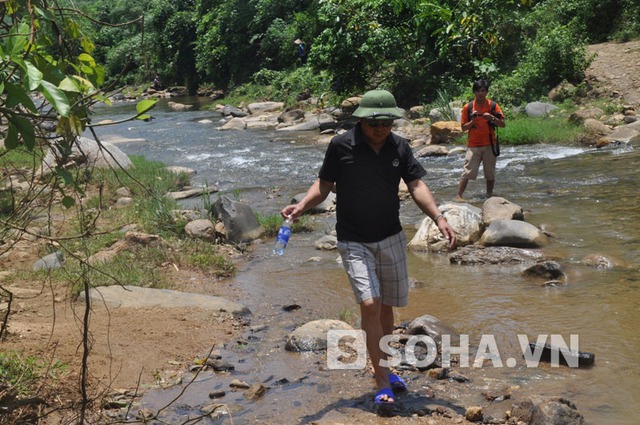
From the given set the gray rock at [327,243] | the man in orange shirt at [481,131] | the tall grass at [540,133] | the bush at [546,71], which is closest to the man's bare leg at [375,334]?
the gray rock at [327,243]

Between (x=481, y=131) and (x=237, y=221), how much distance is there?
10.7ft

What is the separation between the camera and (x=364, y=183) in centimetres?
439

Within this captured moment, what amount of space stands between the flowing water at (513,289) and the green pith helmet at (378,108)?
1677 millimetres

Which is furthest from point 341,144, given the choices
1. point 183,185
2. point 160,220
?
point 183,185

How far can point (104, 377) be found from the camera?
4.51 m

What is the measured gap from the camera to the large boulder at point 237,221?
29.1ft

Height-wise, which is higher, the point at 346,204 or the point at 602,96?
the point at 346,204

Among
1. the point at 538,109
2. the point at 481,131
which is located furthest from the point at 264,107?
the point at 481,131

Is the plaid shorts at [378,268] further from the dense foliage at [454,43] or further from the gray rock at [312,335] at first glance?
the dense foliage at [454,43]

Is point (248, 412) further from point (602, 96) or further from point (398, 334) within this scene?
point (602, 96)

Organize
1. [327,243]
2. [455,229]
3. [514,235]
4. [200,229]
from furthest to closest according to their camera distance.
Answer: [200,229]
[327,243]
[455,229]
[514,235]

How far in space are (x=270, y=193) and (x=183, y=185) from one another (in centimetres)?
176

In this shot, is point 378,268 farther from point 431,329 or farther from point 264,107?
point 264,107

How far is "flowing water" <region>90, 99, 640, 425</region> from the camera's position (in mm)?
4637
